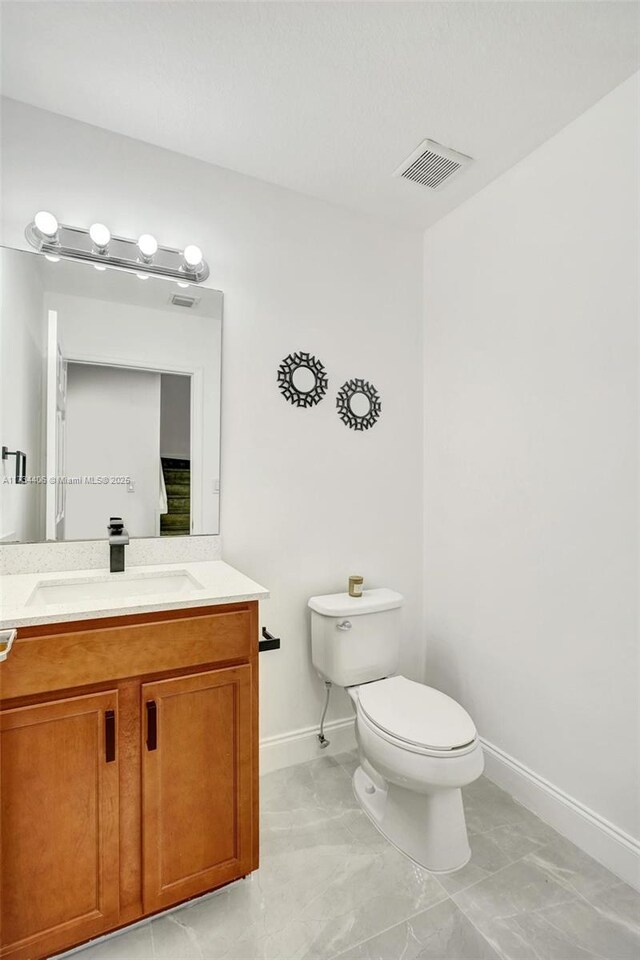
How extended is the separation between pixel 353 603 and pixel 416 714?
513 mm

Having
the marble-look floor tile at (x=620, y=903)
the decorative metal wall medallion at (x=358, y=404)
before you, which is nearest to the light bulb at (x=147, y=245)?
the decorative metal wall medallion at (x=358, y=404)

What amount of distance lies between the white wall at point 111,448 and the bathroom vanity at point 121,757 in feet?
1.19

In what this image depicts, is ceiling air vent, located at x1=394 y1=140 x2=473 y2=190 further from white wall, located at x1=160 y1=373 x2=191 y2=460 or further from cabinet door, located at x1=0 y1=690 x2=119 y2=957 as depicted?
cabinet door, located at x1=0 y1=690 x2=119 y2=957

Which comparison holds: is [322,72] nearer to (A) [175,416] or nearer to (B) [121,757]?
(A) [175,416]

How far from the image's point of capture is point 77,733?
124 centimetres

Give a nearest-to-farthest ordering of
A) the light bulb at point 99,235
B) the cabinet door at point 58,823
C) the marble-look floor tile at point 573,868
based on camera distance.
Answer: the cabinet door at point 58,823, the marble-look floor tile at point 573,868, the light bulb at point 99,235

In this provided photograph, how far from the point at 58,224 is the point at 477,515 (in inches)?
77.5

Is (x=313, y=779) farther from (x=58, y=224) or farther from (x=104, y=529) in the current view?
(x=58, y=224)

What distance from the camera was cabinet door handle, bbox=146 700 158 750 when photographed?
1.32m

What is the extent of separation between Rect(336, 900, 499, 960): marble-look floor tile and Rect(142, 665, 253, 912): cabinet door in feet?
1.31

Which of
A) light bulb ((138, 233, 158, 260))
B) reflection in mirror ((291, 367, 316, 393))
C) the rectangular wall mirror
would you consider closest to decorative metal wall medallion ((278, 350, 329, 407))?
reflection in mirror ((291, 367, 316, 393))

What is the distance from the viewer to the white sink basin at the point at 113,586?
157 cm

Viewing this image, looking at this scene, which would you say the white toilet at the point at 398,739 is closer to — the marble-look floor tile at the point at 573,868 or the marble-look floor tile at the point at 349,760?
the marble-look floor tile at the point at 349,760

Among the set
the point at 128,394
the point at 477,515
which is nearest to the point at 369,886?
the point at 477,515
